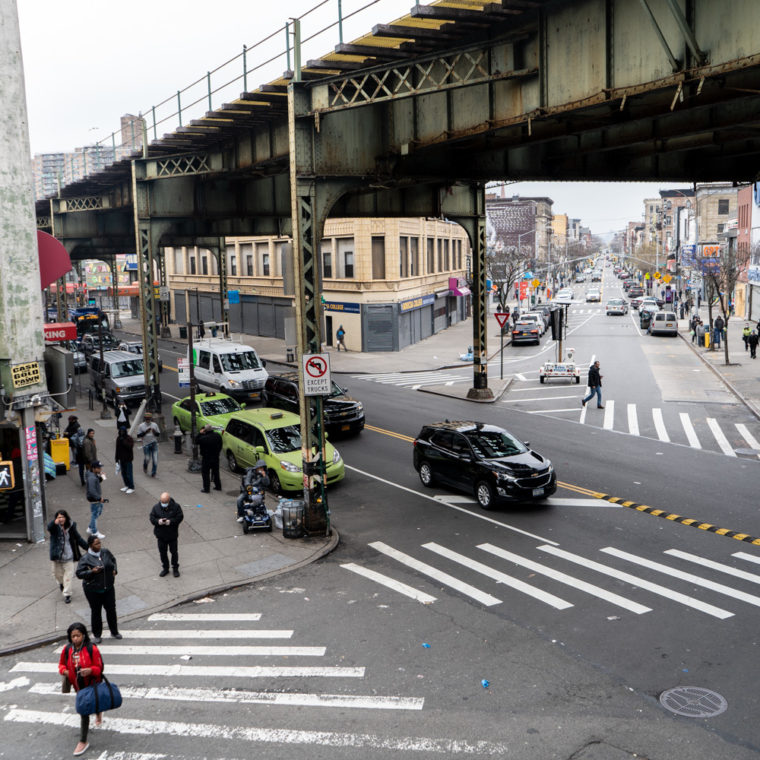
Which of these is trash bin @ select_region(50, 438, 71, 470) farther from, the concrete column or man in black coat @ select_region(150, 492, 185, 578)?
man in black coat @ select_region(150, 492, 185, 578)

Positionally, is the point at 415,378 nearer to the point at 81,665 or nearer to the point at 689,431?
the point at 689,431

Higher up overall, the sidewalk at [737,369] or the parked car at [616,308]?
the parked car at [616,308]

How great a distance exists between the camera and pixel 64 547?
12.6 m

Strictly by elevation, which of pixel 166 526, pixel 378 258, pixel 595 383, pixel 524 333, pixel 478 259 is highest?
pixel 378 258

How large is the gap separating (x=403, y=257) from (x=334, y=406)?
2903cm

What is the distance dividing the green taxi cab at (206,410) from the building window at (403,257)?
89.1 ft

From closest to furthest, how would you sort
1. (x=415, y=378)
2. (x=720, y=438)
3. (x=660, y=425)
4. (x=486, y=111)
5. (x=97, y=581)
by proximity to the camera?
(x=97, y=581) < (x=486, y=111) < (x=720, y=438) < (x=660, y=425) < (x=415, y=378)

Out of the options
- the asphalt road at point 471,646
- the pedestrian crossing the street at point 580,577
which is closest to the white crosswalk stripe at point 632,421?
the asphalt road at point 471,646

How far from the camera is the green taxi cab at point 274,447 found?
19203 millimetres

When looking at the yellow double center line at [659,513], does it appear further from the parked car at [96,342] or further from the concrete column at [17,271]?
the parked car at [96,342]

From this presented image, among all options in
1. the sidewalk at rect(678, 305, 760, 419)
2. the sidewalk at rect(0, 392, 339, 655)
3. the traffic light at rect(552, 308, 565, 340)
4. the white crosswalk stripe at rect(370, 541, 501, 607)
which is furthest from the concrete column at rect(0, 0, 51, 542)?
the traffic light at rect(552, 308, 565, 340)

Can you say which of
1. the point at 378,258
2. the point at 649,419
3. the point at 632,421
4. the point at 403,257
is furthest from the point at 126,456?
the point at 403,257

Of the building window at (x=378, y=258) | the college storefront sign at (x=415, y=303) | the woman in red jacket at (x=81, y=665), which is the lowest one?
the woman in red jacket at (x=81, y=665)

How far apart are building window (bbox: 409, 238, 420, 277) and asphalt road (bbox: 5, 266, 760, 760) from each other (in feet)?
120
